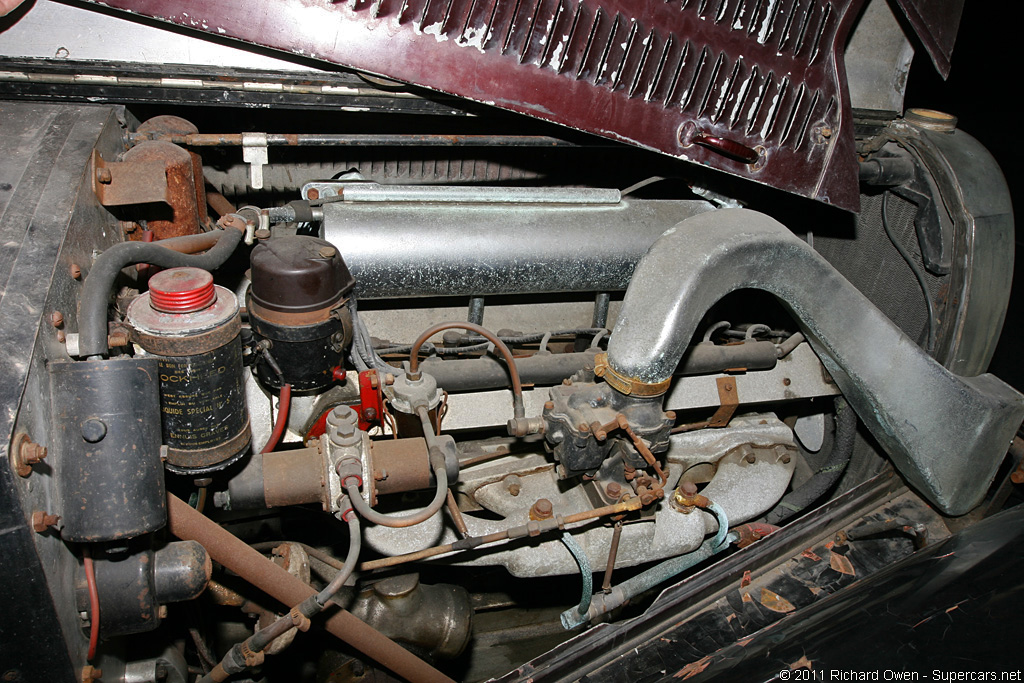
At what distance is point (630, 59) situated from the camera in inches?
57.4

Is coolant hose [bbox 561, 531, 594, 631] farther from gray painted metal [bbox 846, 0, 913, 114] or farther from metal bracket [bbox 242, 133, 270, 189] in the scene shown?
gray painted metal [bbox 846, 0, 913, 114]

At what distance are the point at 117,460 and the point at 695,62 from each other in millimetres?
1444

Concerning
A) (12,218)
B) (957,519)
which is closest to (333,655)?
(12,218)

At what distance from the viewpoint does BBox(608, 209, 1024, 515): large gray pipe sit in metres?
1.30

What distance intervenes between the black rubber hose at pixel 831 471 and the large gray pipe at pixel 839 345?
0.63ft

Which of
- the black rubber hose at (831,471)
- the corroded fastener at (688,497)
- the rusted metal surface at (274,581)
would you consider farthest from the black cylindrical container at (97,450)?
the black rubber hose at (831,471)

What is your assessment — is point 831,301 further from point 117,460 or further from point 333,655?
point 333,655

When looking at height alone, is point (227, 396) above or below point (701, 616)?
above

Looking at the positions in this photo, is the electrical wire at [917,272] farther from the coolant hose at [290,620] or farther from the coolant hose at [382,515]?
the coolant hose at [290,620]

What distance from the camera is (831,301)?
4.92 ft

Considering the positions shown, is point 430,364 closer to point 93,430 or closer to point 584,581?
point 584,581

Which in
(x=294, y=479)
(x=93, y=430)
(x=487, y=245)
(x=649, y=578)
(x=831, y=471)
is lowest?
(x=649, y=578)

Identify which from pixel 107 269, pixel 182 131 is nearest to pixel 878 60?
pixel 182 131

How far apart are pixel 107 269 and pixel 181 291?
0.12 meters
